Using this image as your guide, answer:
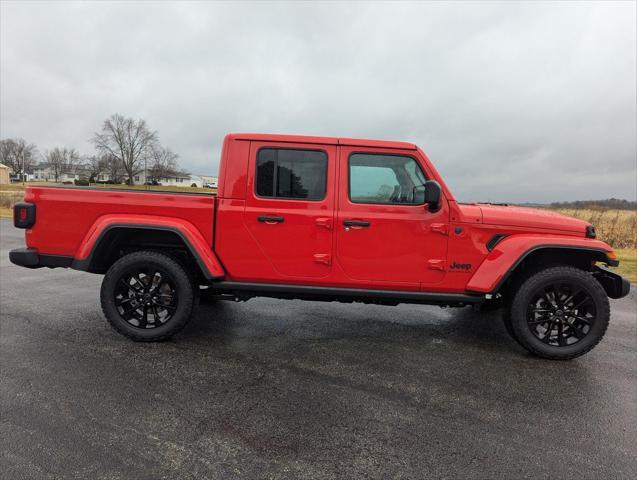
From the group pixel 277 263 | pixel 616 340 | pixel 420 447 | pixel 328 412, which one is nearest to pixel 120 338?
pixel 277 263

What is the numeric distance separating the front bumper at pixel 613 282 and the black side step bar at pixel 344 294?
4.35 feet

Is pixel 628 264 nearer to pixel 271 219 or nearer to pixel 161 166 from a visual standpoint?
pixel 271 219

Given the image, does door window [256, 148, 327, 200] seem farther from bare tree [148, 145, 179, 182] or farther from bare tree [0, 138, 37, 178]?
bare tree [0, 138, 37, 178]

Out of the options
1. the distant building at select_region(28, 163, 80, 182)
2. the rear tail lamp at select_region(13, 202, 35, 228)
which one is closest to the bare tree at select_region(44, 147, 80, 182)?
the distant building at select_region(28, 163, 80, 182)

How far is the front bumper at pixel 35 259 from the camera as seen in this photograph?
11.9 feet

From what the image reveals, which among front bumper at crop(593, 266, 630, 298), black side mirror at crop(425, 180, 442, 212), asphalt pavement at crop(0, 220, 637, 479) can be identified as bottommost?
asphalt pavement at crop(0, 220, 637, 479)

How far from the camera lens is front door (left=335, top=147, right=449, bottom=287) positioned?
350 cm

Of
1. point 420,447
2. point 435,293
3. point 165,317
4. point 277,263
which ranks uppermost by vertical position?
point 277,263

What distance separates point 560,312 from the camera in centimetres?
350

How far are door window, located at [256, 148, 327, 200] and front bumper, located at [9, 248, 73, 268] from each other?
2.05 metres

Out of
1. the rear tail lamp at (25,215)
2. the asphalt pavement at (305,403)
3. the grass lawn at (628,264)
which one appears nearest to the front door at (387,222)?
the asphalt pavement at (305,403)

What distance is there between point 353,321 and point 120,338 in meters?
2.50

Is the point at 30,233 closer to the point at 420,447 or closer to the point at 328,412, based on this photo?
the point at 328,412

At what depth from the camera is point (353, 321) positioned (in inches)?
175
